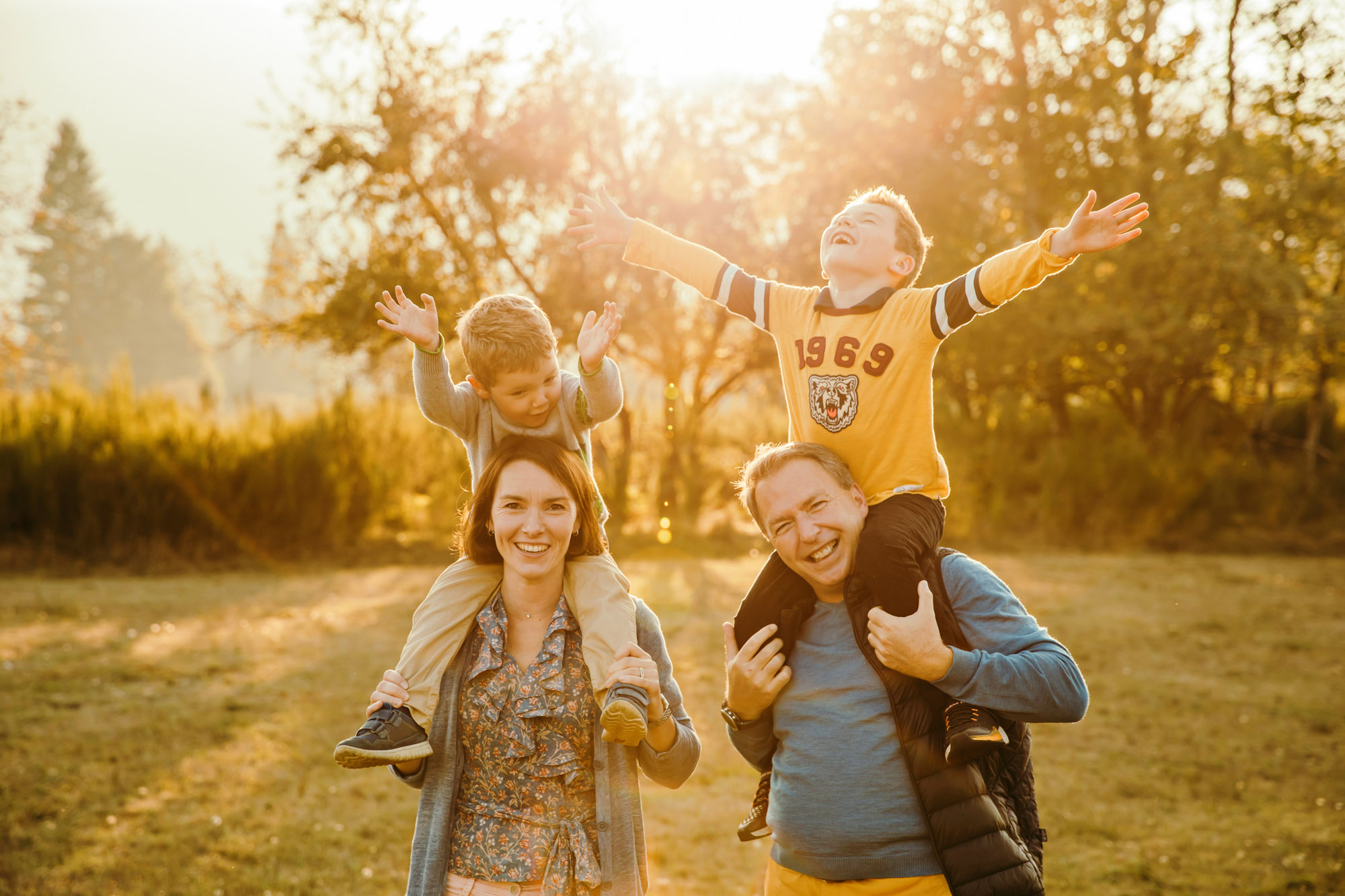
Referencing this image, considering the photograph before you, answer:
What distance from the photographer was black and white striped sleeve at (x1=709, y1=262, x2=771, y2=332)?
2602mm

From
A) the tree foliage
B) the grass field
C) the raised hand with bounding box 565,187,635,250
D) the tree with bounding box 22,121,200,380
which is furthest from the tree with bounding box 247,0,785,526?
the tree with bounding box 22,121,200,380

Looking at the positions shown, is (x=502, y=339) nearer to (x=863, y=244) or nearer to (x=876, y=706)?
(x=863, y=244)

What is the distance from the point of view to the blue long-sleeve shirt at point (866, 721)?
6.25 feet

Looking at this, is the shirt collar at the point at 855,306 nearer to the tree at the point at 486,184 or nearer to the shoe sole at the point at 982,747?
the shoe sole at the point at 982,747

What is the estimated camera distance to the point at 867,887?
193cm

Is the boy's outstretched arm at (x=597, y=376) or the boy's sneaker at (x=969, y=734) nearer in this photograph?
the boy's sneaker at (x=969, y=734)

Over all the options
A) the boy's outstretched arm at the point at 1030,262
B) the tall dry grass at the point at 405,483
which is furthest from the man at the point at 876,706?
the tall dry grass at the point at 405,483

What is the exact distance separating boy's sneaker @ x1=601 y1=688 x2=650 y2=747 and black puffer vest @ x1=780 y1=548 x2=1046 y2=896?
1.38ft

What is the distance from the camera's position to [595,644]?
83.7 inches

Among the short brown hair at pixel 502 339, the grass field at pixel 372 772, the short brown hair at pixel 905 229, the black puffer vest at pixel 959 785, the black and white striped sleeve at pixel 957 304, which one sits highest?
the short brown hair at pixel 905 229

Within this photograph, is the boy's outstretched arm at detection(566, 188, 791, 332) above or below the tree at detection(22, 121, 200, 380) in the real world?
below

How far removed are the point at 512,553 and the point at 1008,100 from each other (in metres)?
14.4

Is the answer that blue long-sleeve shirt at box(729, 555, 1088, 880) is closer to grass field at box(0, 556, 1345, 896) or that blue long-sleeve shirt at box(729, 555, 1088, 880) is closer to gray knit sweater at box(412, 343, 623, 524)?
gray knit sweater at box(412, 343, 623, 524)

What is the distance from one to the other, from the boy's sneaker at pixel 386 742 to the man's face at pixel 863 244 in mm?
1624
